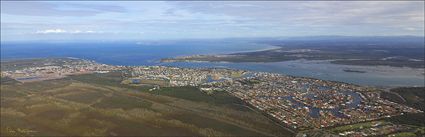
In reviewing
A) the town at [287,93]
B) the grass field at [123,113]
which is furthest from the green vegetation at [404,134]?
the grass field at [123,113]

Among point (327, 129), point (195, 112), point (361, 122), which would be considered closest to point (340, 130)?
point (327, 129)

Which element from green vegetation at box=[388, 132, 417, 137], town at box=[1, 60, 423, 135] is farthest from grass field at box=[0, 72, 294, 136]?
green vegetation at box=[388, 132, 417, 137]

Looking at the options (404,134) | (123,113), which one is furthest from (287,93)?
(123,113)

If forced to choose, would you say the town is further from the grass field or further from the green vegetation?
the green vegetation

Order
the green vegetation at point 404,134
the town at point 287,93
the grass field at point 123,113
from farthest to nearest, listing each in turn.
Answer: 1. the town at point 287,93
2. the grass field at point 123,113
3. the green vegetation at point 404,134

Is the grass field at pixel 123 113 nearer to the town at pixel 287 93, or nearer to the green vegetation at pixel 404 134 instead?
the town at pixel 287 93

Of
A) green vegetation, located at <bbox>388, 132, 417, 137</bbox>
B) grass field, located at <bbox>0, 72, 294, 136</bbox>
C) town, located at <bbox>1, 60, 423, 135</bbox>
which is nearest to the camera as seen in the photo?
green vegetation, located at <bbox>388, 132, 417, 137</bbox>
